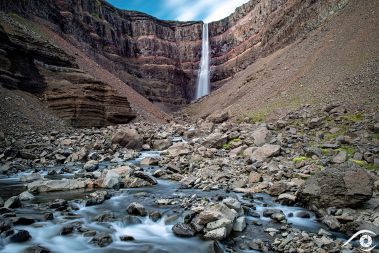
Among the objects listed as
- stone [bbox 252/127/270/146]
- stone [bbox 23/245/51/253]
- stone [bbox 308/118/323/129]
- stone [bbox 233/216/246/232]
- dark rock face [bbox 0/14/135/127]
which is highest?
dark rock face [bbox 0/14/135/127]

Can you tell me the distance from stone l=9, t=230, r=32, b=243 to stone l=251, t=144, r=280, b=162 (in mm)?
9966

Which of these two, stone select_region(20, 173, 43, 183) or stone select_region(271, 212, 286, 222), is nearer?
stone select_region(271, 212, 286, 222)

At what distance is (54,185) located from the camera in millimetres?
10172

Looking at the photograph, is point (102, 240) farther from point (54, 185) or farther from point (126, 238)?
point (54, 185)

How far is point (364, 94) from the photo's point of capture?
20766 mm

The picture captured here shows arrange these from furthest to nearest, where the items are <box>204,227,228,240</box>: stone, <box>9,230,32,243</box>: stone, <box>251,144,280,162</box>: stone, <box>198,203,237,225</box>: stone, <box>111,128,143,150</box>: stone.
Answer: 1. <box>111,128,143,150</box>: stone
2. <box>251,144,280,162</box>: stone
3. <box>198,203,237,225</box>: stone
4. <box>204,227,228,240</box>: stone
5. <box>9,230,32,243</box>: stone

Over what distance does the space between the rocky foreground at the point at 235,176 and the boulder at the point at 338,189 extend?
0.03m

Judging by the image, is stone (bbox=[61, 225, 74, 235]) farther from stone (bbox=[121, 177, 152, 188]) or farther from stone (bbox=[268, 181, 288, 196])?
stone (bbox=[268, 181, 288, 196])

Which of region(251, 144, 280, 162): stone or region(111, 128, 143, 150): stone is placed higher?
region(111, 128, 143, 150): stone

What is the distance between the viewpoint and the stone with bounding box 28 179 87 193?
9977 mm

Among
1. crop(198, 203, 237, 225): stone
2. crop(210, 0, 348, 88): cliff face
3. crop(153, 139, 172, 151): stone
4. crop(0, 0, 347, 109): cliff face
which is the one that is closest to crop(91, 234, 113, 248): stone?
crop(198, 203, 237, 225): stone

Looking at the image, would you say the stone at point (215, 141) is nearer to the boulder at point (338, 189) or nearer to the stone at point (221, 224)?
the boulder at point (338, 189)

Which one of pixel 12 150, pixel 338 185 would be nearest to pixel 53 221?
pixel 338 185
